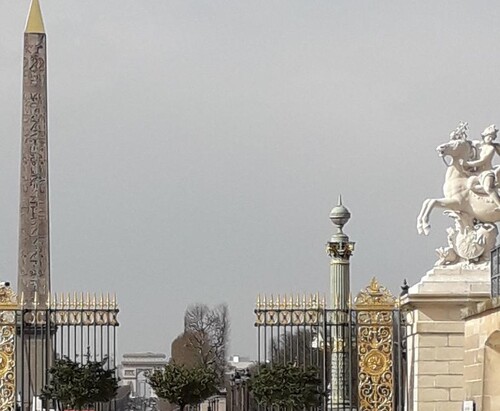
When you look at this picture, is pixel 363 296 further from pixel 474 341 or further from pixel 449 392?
pixel 474 341

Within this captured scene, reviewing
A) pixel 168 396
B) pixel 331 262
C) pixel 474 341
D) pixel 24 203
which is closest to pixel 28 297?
pixel 24 203

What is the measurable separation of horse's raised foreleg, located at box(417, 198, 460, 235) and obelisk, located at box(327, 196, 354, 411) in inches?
91.8

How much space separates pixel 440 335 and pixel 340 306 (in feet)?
9.36

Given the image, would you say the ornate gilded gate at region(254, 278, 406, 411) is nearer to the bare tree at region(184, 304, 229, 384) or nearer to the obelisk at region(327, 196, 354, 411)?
the obelisk at region(327, 196, 354, 411)

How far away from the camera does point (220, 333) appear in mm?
59906

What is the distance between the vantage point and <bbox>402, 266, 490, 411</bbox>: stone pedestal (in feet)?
67.1

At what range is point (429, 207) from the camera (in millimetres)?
20344

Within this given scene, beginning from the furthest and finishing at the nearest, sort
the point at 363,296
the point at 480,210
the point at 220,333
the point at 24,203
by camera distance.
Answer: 1. the point at 220,333
2. the point at 24,203
3. the point at 363,296
4. the point at 480,210

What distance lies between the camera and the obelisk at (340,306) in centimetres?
2262

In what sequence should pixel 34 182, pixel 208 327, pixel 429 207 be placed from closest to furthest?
1. pixel 429 207
2. pixel 34 182
3. pixel 208 327

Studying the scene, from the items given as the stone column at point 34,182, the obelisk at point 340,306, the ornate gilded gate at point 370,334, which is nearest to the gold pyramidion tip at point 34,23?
the stone column at point 34,182

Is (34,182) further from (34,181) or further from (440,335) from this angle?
(440,335)

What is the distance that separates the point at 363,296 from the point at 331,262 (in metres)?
10.3

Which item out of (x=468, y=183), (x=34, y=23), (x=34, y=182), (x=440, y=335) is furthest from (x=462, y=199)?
(x=34, y=23)
